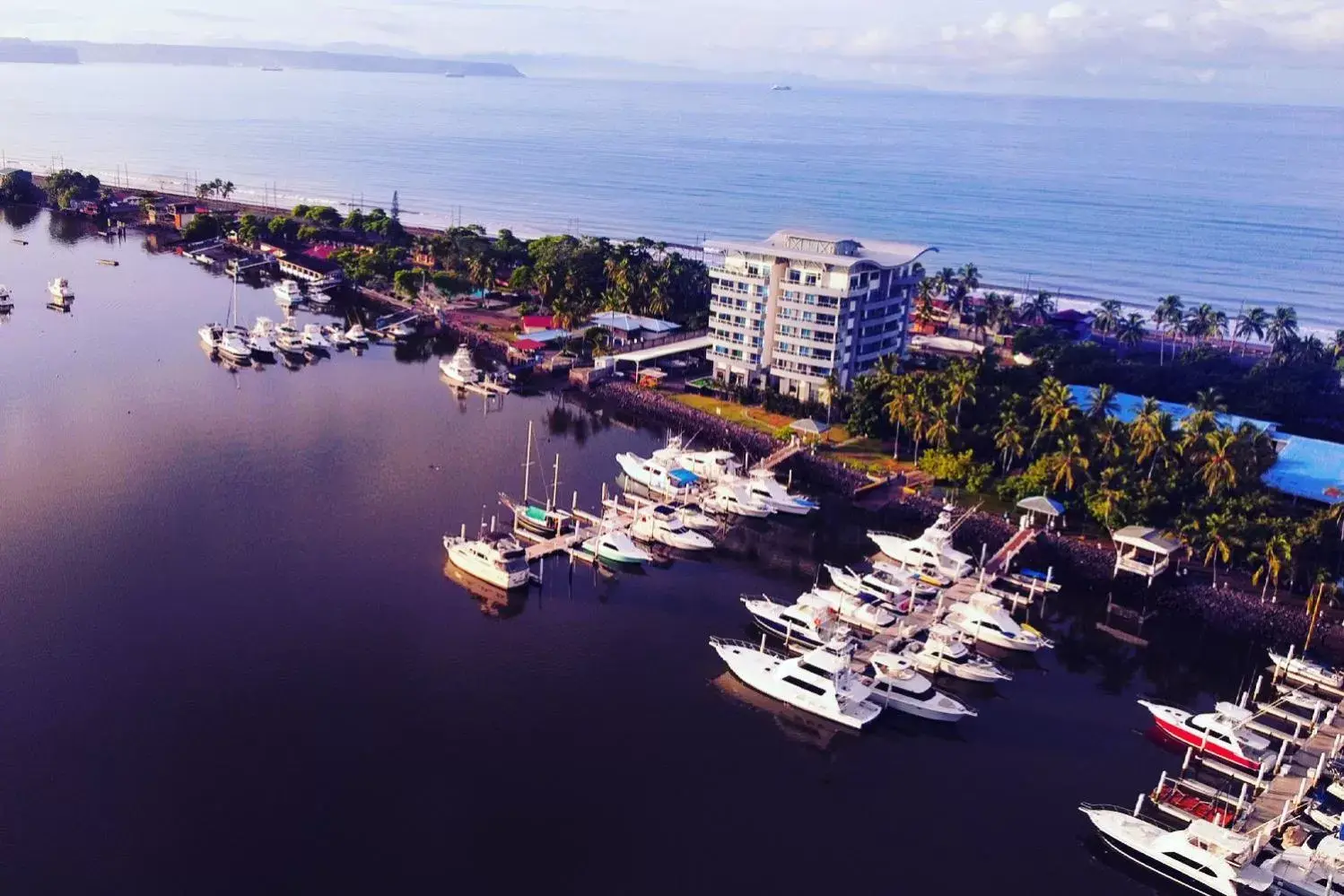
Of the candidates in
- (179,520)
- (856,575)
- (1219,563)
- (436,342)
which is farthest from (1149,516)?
(436,342)

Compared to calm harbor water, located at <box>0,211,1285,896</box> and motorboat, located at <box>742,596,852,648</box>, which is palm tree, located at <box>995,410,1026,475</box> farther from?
motorboat, located at <box>742,596,852,648</box>

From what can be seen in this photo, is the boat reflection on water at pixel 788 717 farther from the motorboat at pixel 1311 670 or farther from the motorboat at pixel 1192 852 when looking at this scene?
the motorboat at pixel 1311 670

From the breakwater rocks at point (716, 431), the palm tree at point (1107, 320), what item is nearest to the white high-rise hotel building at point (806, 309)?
the breakwater rocks at point (716, 431)

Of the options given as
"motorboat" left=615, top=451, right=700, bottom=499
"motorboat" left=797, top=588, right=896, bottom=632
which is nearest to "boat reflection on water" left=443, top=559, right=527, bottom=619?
"motorboat" left=797, top=588, right=896, bottom=632

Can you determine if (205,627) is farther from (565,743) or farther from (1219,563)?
(1219,563)

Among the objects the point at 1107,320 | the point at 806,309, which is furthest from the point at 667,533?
the point at 1107,320

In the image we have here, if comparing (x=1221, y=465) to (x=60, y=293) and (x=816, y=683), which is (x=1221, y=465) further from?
(x=60, y=293)
